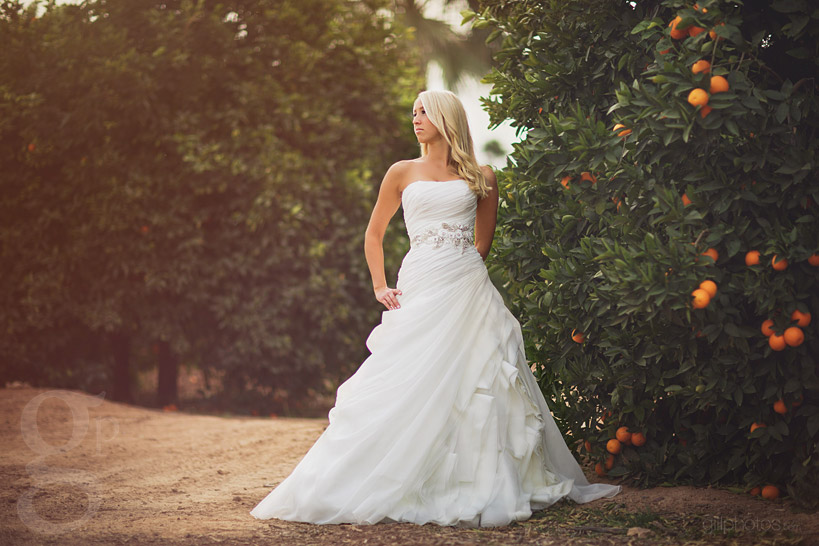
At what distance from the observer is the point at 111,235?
357 inches

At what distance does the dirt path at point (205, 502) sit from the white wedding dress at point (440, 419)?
123mm

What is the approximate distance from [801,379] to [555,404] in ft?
5.28

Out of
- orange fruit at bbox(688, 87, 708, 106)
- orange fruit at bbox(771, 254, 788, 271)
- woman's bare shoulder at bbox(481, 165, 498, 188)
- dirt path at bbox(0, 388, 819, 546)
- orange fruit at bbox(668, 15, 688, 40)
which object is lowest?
dirt path at bbox(0, 388, 819, 546)

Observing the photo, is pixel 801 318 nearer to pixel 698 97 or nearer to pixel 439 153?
pixel 698 97

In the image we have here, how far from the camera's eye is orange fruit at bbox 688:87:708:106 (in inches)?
131

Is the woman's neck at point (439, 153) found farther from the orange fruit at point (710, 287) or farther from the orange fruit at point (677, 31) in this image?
the orange fruit at point (710, 287)

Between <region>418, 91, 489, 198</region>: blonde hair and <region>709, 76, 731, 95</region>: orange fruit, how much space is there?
4.74 feet

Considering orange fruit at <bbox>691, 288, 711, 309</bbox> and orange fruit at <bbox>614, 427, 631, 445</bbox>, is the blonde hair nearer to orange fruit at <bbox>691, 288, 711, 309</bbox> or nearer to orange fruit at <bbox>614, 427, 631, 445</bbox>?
orange fruit at <bbox>691, 288, 711, 309</bbox>

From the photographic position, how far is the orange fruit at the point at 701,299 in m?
3.32

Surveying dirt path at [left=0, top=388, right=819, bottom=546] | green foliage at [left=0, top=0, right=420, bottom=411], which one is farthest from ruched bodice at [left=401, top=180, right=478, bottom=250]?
green foliage at [left=0, top=0, right=420, bottom=411]

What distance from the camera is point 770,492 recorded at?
13.2 ft

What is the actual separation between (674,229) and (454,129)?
1.47 meters

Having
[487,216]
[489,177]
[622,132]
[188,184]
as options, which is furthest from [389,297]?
[188,184]

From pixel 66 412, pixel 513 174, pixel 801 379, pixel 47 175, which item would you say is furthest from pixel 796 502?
pixel 47 175
